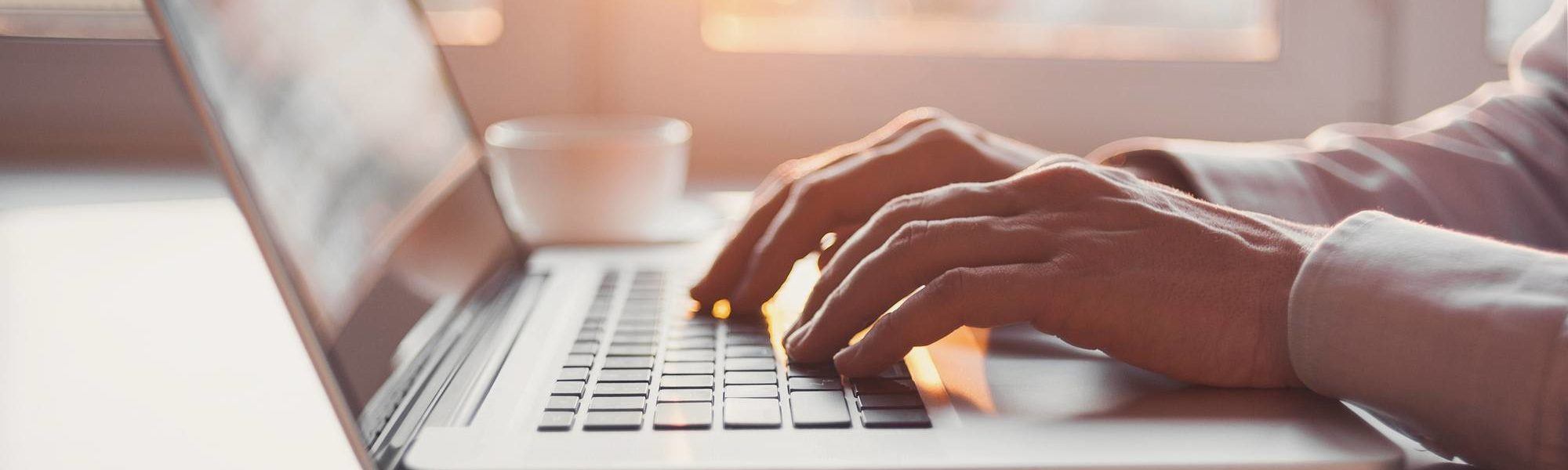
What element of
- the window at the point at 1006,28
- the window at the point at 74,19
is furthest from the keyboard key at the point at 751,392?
the window at the point at 1006,28

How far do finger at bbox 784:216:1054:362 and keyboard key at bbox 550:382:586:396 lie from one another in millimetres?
92

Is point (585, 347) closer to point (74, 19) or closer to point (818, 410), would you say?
point (818, 410)

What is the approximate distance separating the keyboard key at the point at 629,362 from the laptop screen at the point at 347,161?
83 mm

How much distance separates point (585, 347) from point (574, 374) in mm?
49

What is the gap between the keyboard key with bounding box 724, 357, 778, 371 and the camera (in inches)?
16.6

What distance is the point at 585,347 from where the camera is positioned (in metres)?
0.45

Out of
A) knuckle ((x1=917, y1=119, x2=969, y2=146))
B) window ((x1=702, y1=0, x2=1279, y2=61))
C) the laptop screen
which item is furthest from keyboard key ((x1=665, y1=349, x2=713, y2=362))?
window ((x1=702, y1=0, x2=1279, y2=61))

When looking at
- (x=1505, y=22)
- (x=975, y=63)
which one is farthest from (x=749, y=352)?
(x=1505, y=22)

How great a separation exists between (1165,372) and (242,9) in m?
0.37

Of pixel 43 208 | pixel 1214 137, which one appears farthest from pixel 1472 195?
pixel 43 208

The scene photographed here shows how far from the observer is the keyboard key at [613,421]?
0.34 metres

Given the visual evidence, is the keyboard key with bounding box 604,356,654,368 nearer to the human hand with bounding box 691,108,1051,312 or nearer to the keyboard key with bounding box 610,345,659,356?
the keyboard key with bounding box 610,345,659,356

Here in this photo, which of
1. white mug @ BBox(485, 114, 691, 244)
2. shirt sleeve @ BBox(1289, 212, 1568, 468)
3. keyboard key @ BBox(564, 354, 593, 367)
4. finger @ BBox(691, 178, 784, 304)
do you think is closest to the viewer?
shirt sleeve @ BBox(1289, 212, 1568, 468)

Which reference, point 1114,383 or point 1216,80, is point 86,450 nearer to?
point 1114,383
